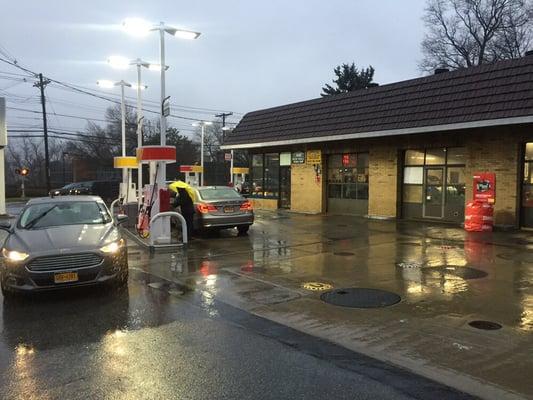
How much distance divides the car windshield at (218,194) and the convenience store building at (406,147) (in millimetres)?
5776

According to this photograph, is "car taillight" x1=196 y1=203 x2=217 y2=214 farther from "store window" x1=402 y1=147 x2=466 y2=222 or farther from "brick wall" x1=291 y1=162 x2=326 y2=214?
"brick wall" x1=291 y1=162 x2=326 y2=214

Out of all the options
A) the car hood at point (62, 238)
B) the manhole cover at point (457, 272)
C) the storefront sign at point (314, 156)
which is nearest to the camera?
the car hood at point (62, 238)

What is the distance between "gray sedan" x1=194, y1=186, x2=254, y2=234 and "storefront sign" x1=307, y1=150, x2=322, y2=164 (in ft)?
26.3

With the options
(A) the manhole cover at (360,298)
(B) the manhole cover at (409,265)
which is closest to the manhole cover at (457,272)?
(B) the manhole cover at (409,265)

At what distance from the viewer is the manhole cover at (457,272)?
29.5 ft

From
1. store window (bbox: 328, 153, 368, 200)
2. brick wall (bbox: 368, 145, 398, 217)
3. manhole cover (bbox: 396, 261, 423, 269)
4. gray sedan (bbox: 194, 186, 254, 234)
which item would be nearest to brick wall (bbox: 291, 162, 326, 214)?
store window (bbox: 328, 153, 368, 200)

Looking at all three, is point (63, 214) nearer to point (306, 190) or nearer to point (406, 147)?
point (406, 147)

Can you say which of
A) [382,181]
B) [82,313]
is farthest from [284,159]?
[82,313]

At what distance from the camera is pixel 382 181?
19750 mm

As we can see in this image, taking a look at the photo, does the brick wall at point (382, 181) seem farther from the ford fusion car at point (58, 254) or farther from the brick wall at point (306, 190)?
the ford fusion car at point (58, 254)

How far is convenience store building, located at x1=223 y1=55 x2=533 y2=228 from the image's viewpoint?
597 inches

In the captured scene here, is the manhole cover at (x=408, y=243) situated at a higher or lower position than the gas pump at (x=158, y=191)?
lower

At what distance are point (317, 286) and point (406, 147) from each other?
1186 cm

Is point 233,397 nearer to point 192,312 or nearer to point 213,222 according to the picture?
point 192,312
